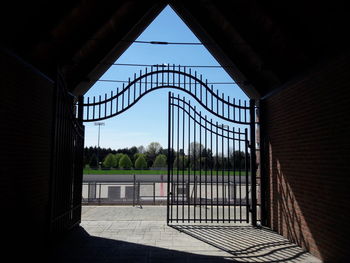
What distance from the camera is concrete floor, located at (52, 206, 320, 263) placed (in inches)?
185

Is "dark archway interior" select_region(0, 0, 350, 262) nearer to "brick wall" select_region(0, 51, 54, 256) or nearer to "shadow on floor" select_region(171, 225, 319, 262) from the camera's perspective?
"brick wall" select_region(0, 51, 54, 256)

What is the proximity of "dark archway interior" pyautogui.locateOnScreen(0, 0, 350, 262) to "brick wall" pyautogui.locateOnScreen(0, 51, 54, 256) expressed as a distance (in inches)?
0.8

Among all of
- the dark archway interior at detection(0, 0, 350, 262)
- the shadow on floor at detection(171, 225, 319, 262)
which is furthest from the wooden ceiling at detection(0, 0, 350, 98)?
the shadow on floor at detection(171, 225, 319, 262)

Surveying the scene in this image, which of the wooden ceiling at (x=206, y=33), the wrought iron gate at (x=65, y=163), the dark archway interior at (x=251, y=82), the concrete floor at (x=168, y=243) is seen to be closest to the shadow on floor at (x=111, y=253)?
the concrete floor at (x=168, y=243)

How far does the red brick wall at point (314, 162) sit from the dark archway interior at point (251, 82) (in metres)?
0.02

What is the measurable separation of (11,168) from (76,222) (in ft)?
9.68

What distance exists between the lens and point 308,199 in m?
5.09

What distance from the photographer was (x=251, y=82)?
7359 mm

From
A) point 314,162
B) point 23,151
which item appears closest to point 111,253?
point 23,151

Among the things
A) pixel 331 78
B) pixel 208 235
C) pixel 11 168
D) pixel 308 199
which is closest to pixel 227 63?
pixel 331 78

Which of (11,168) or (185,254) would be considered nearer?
(11,168)

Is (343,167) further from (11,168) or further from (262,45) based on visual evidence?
(11,168)

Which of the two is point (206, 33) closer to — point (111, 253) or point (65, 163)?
point (65, 163)

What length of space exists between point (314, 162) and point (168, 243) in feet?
11.0
